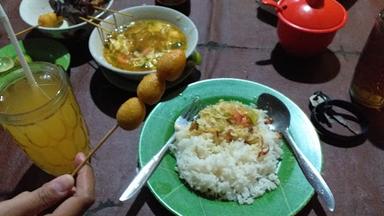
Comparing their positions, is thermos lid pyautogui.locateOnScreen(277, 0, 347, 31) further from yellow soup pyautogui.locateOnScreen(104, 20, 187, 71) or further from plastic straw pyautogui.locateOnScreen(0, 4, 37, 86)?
plastic straw pyautogui.locateOnScreen(0, 4, 37, 86)

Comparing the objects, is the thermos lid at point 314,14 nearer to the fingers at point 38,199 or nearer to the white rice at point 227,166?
the white rice at point 227,166

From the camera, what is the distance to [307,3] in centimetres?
139

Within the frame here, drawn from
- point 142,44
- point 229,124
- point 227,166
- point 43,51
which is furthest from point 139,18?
point 227,166

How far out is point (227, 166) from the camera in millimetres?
1086

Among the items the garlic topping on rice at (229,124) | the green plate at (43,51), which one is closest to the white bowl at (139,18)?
the green plate at (43,51)

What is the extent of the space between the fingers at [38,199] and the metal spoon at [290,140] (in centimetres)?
66

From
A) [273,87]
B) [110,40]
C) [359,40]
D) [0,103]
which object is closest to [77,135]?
[0,103]

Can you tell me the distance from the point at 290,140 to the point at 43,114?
2.39ft

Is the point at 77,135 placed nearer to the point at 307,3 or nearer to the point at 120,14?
the point at 120,14

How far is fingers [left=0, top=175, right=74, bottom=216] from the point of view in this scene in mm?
811

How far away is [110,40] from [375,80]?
3.30ft

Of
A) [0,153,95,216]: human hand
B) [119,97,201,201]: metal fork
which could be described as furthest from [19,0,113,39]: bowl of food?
[0,153,95,216]: human hand

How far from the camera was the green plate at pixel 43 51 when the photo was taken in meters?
1.43

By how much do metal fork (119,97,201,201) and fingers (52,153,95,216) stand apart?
0.12m
